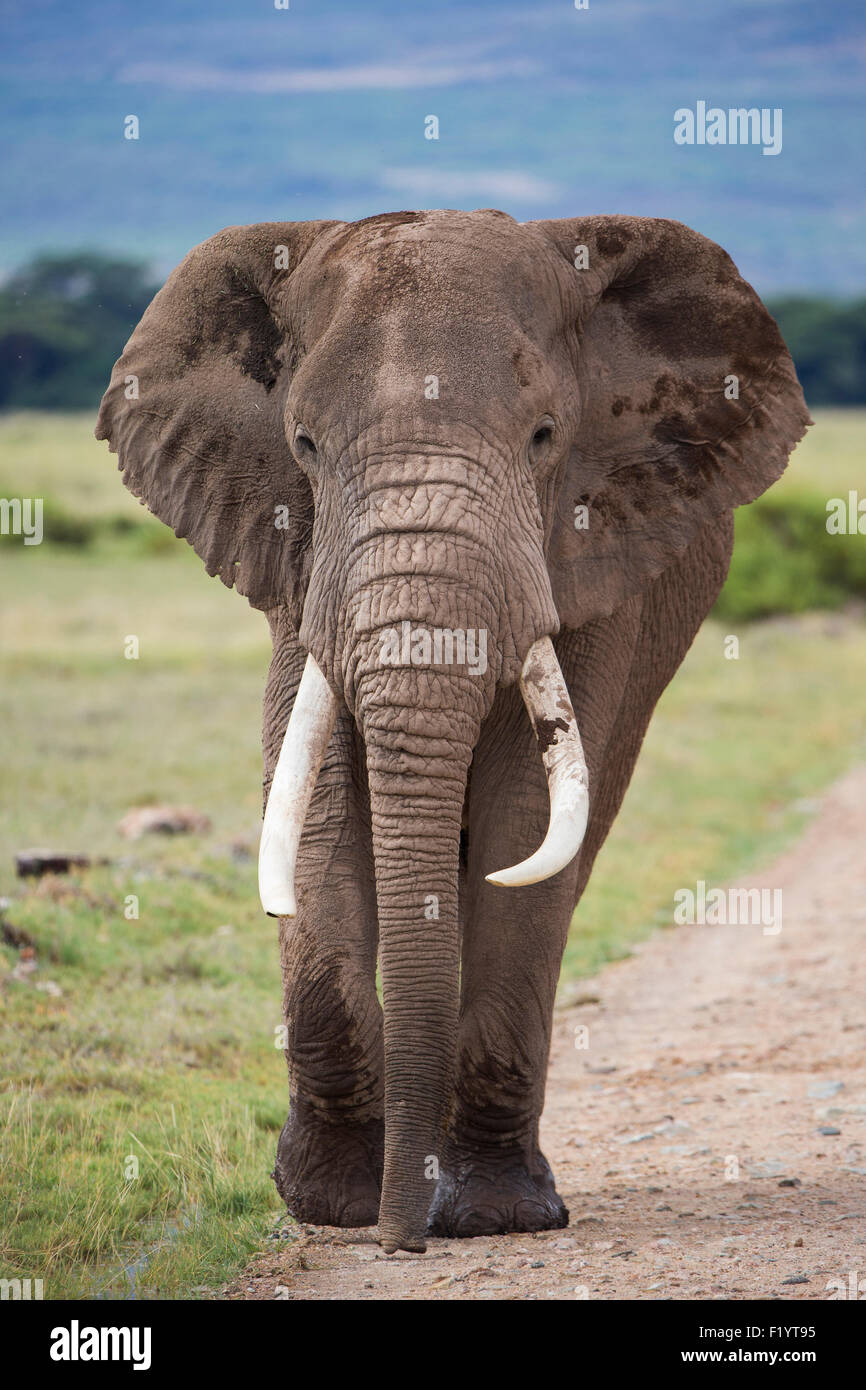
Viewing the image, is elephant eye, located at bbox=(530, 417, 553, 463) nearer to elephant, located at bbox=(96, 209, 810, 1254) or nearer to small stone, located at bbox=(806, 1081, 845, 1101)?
elephant, located at bbox=(96, 209, 810, 1254)

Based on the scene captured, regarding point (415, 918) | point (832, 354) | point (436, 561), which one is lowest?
point (415, 918)

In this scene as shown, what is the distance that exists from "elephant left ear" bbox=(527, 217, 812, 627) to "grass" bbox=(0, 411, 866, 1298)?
274 cm

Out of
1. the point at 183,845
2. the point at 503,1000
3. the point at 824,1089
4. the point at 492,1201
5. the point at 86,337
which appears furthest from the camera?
the point at 86,337

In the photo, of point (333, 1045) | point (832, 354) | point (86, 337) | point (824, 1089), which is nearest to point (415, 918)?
point (333, 1045)

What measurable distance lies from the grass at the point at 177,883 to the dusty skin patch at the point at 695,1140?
546 mm

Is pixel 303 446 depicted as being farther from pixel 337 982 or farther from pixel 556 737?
pixel 337 982

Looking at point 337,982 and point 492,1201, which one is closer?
point 337,982

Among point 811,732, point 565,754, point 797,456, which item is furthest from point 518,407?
point 797,456

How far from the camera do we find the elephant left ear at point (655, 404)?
20.5 feet

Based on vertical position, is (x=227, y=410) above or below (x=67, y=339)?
below

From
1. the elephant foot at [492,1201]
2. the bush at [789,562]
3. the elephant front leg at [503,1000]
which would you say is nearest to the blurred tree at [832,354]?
the bush at [789,562]

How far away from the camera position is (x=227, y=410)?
21.0ft

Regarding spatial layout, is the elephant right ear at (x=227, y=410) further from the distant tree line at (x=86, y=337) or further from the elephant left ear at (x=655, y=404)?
the distant tree line at (x=86, y=337)

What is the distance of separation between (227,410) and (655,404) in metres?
1.60
